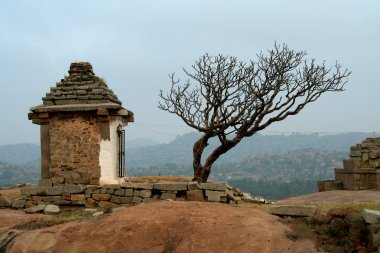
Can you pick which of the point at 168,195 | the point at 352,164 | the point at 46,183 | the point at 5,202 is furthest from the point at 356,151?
the point at 5,202

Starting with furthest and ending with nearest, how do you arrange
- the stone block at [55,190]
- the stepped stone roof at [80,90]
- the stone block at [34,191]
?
the stepped stone roof at [80,90], the stone block at [34,191], the stone block at [55,190]

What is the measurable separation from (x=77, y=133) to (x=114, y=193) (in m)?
2.14

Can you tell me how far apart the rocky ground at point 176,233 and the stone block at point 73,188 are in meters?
3.79

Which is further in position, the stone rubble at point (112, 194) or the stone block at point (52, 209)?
the stone block at point (52, 209)

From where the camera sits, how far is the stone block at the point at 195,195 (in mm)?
12078

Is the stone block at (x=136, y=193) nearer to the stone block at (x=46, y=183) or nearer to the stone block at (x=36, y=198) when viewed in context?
Answer: the stone block at (x=46, y=183)

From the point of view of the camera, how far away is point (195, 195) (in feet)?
39.8

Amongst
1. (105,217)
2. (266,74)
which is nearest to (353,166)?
(266,74)

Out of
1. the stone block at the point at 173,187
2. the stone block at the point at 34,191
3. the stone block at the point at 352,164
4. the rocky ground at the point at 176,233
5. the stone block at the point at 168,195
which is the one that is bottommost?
the rocky ground at the point at 176,233

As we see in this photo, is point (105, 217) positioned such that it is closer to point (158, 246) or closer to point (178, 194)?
point (158, 246)

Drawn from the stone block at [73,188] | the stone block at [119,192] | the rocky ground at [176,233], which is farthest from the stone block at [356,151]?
the stone block at [73,188]

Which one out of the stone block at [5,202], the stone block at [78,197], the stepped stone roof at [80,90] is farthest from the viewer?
the stepped stone roof at [80,90]

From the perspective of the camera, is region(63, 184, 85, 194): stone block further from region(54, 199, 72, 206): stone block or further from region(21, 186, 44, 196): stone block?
region(21, 186, 44, 196): stone block

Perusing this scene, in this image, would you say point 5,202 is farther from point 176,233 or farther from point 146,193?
point 176,233
